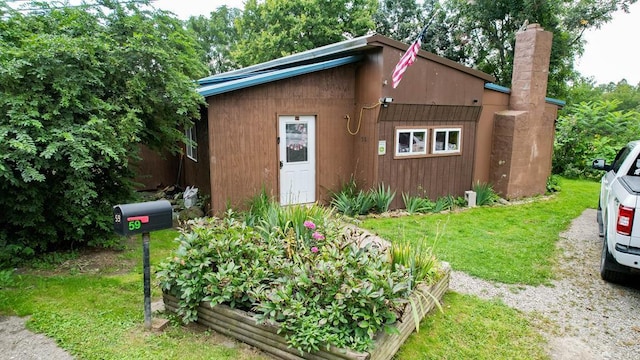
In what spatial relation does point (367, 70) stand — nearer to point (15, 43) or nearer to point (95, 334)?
point (15, 43)

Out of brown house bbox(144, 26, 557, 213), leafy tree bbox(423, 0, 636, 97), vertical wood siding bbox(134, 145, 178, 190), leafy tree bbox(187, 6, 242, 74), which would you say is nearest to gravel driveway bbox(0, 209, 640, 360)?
brown house bbox(144, 26, 557, 213)

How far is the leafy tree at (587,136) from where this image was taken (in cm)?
1366

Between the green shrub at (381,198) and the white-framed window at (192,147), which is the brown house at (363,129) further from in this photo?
the green shrub at (381,198)

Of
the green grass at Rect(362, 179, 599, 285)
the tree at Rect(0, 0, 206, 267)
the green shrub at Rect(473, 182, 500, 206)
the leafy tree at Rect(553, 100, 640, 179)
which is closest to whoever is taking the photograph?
the tree at Rect(0, 0, 206, 267)

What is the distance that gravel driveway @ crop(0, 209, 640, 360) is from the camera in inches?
111

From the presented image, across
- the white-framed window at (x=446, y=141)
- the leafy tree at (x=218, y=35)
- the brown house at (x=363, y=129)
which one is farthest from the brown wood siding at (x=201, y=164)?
the leafy tree at (x=218, y=35)

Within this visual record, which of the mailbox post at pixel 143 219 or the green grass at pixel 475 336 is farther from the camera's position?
the green grass at pixel 475 336

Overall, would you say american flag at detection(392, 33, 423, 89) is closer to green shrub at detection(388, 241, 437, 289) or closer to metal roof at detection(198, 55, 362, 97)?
metal roof at detection(198, 55, 362, 97)

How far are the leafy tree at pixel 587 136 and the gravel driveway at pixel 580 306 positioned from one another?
10.2 meters

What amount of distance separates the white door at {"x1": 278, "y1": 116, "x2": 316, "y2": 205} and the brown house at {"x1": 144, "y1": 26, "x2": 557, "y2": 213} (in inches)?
0.8

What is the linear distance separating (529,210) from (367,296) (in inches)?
288

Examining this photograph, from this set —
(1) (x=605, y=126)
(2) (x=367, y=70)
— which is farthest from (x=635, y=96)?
(2) (x=367, y=70)

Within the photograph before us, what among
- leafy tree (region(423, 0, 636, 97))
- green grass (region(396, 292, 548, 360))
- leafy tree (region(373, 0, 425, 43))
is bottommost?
green grass (region(396, 292, 548, 360))

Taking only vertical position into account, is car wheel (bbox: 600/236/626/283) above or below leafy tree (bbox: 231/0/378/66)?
below
